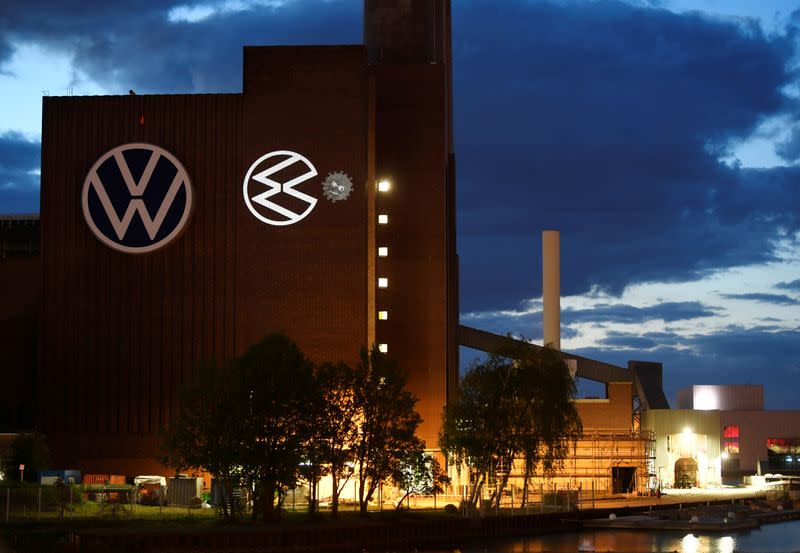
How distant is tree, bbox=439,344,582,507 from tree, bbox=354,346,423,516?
468cm

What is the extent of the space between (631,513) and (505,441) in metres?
11.2

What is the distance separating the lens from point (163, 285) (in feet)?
263

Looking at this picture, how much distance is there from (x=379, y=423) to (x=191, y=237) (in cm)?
2126

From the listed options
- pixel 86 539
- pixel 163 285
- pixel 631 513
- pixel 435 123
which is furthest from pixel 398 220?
pixel 86 539

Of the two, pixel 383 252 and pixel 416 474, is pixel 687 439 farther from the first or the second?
pixel 416 474

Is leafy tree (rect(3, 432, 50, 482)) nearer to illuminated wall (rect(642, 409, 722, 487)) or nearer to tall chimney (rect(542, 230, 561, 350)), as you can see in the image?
tall chimney (rect(542, 230, 561, 350))

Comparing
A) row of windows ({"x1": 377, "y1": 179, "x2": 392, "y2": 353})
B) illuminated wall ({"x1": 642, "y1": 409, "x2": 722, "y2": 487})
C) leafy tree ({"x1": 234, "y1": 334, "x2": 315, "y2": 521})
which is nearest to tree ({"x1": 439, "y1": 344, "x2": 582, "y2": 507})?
leafy tree ({"x1": 234, "y1": 334, "x2": 315, "y2": 521})

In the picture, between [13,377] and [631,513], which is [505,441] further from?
[13,377]

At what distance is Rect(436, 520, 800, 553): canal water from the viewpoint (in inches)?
2434

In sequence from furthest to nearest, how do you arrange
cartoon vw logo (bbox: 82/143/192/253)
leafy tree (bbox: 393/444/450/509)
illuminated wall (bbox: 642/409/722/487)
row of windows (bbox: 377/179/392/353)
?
illuminated wall (bbox: 642/409/722/487)
row of windows (bbox: 377/179/392/353)
cartoon vw logo (bbox: 82/143/192/253)
leafy tree (bbox: 393/444/450/509)

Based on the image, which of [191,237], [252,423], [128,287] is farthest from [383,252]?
[252,423]

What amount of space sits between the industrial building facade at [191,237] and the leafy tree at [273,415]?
50.9 feet

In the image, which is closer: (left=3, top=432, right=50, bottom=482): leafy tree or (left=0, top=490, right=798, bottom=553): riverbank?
(left=0, top=490, right=798, bottom=553): riverbank

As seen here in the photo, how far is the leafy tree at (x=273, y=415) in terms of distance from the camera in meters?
60.4
